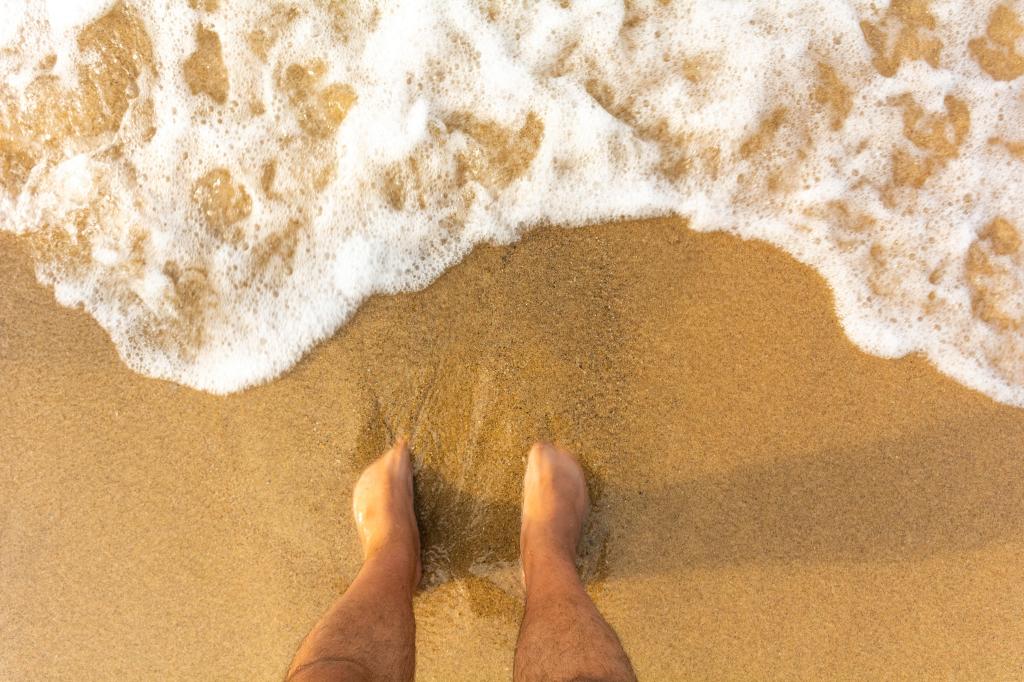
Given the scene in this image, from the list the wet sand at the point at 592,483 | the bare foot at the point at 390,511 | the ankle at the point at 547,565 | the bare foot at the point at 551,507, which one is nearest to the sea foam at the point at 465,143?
the wet sand at the point at 592,483

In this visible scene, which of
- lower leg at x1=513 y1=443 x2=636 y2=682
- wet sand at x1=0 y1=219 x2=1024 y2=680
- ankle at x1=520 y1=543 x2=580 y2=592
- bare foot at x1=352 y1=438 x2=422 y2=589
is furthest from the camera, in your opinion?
wet sand at x1=0 y1=219 x2=1024 y2=680

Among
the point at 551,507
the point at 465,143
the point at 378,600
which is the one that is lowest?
the point at 378,600

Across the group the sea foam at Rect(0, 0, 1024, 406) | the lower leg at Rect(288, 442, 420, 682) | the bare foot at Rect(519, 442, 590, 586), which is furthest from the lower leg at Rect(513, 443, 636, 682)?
the sea foam at Rect(0, 0, 1024, 406)

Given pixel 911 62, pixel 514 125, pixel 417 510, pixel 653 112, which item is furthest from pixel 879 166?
pixel 417 510

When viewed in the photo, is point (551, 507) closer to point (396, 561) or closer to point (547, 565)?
point (547, 565)

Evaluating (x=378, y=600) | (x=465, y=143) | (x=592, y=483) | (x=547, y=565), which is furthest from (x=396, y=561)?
(x=465, y=143)

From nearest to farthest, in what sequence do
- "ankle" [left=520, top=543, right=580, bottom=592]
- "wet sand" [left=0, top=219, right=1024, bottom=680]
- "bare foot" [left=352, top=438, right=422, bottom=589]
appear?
"ankle" [left=520, top=543, right=580, bottom=592] → "bare foot" [left=352, top=438, right=422, bottom=589] → "wet sand" [left=0, top=219, right=1024, bottom=680]

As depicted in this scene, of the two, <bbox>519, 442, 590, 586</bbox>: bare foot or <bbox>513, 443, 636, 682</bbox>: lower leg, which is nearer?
<bbox>513, 443, 636, 682</bbox>: lower leg

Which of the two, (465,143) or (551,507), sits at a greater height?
(465,143)

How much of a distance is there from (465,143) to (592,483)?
1.24m

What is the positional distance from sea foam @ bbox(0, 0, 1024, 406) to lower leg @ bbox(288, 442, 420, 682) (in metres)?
Result: 0.60

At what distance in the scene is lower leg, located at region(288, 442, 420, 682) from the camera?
154 cm

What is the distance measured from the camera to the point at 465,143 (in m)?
2.11

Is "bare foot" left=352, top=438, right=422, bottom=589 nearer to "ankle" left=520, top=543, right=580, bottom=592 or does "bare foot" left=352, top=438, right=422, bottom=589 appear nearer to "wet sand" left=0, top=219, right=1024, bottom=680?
"wet sand" left=0, top=219, right=1024, bottom=680
